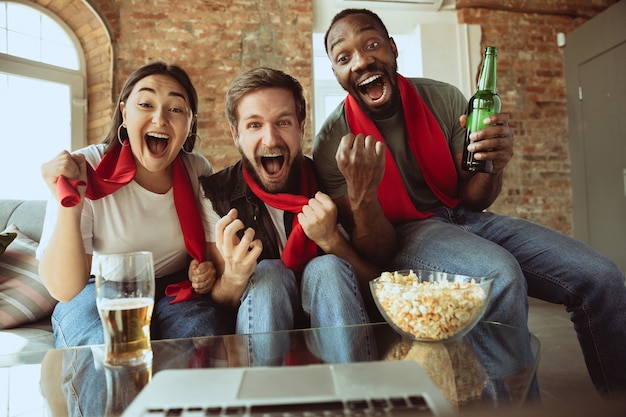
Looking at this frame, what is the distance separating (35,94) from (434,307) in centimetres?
404

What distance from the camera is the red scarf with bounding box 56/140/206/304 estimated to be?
4.54 ft

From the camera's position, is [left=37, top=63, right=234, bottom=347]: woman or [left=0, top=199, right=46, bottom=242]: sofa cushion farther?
[left=0, top=199, right=46, bottom=242]: sofa cushion

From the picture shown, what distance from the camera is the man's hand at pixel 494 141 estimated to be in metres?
1.42

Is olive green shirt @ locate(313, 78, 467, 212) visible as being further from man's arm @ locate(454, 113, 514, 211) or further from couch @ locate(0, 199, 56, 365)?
couch @ locate(0, 199, 56, 365)

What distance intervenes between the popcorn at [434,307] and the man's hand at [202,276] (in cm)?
60

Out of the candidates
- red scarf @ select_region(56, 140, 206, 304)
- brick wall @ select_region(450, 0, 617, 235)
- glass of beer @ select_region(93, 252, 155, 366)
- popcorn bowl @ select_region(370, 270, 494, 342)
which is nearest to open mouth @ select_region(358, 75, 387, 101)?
red scarf @ select_region(56, 140, 206, 304)

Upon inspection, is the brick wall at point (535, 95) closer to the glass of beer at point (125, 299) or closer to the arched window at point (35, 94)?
the arched window at point (35, 94)

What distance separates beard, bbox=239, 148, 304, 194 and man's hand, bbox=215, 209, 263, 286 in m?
0.32

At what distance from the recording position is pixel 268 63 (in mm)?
4113

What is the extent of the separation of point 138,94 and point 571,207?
4287 millimetres

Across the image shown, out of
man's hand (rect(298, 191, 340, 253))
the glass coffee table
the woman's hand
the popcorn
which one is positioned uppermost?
the woman's hand

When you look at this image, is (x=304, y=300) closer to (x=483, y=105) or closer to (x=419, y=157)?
(x=419, y=157)

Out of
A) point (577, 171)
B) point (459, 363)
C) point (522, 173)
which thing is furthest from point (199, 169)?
point (577, 171)

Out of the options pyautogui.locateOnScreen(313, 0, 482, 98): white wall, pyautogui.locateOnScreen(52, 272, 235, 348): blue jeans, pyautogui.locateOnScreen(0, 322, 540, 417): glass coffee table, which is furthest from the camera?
pyautogui.locateOnScreen(313, 0, 482, 98): white wall
